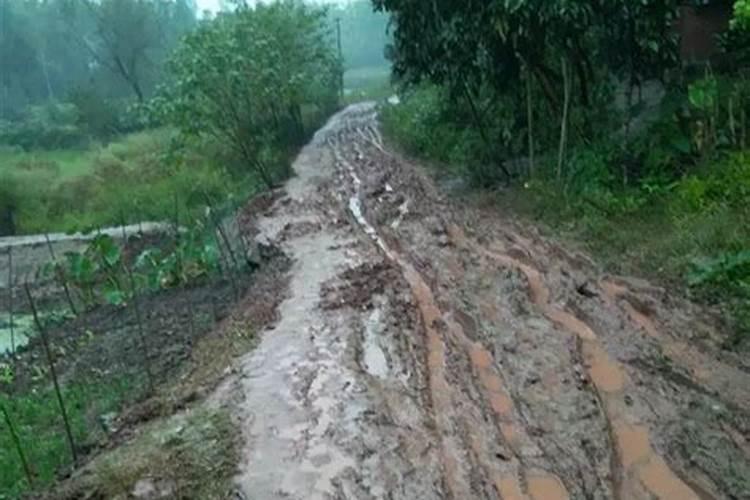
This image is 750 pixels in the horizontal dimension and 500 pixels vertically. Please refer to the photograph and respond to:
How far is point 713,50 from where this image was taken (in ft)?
49.3

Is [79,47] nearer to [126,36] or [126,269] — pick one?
[126,36]

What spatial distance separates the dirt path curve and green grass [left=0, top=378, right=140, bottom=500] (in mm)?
1514

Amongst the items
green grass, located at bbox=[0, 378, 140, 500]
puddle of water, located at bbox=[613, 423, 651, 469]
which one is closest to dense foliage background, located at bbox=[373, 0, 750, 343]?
puddle of water, located at bbox=[613, 423, 651, 469]

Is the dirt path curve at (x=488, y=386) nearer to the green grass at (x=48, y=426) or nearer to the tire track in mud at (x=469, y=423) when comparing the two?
the tire track in mud at (x=469, y=423)

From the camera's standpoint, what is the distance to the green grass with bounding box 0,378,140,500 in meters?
6.74

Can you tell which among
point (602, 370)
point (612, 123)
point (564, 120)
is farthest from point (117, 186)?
point (602, 370)

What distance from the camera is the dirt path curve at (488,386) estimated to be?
5266 millimetres

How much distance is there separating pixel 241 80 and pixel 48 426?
35.5ft

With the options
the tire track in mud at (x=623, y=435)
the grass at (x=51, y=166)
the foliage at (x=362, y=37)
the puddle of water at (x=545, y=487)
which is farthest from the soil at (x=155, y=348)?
the foliage at (x=362, y=37)

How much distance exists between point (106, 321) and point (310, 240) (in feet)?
11.4

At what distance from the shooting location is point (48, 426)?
8195mm

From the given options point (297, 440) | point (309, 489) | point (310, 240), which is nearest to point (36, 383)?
point (310, 240)

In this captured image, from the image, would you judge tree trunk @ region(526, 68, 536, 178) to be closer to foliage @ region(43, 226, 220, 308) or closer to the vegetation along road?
the vegetation along road

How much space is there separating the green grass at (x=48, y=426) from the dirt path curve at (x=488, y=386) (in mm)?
1514
